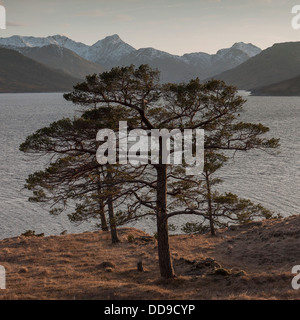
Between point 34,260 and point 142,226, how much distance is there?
19692 millimetres

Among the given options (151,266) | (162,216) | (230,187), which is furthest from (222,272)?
(230,187)

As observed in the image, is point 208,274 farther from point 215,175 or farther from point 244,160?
point 244,160

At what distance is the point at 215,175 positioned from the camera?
58.8 m

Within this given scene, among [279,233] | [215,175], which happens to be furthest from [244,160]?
Answer: [279,233]

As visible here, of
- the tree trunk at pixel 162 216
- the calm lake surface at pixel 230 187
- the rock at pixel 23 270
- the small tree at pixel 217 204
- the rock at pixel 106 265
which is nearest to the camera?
the small tree at pixel 217 204

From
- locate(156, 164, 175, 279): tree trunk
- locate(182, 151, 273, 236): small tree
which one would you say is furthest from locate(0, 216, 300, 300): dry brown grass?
locate(182, 151, 273, 236): small tree

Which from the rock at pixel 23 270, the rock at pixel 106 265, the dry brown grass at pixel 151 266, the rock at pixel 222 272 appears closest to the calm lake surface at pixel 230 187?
the dry brown grass at pixel 151 266

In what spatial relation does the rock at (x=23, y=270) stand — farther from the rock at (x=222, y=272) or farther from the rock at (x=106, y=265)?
the rock at (x=222, y=272)

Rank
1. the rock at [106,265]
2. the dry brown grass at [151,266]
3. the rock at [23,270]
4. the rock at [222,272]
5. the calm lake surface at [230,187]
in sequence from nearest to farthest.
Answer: the dry brown grass at [151,266] < the rock at [222,272] < the rock at [23,270] < the rock at [106,265] < the calm lake surface at [230,187]

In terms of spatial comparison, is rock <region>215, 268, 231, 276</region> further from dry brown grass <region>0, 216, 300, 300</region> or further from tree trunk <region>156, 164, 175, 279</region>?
tree trunk <region>156, 164, 175, 279</region>

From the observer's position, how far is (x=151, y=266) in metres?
24.3

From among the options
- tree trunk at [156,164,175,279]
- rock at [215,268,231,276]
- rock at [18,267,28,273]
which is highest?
tree trunk at [156,164,175,279]

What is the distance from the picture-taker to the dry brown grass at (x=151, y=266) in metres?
16.6

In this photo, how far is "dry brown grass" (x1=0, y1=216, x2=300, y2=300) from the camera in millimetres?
16625
